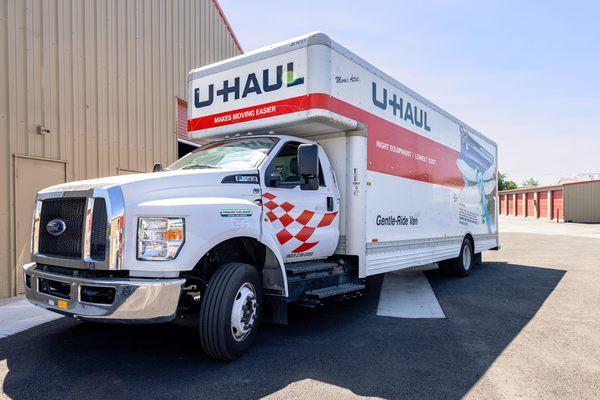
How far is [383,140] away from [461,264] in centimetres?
416

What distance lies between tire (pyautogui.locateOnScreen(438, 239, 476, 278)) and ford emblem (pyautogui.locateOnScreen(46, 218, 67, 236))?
7.38 m

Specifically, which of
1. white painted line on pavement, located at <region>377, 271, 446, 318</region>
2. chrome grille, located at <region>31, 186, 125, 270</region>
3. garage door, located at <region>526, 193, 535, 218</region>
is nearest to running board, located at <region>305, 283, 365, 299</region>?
white painted line on pavement, located at <region>377, 271, 446, 318</region>

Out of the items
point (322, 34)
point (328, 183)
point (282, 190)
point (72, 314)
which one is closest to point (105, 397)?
point (72, 314)

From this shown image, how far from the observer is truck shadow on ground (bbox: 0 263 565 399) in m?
3.56

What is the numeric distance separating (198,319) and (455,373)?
2.35 metres

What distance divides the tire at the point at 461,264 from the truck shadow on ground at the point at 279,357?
280 cm

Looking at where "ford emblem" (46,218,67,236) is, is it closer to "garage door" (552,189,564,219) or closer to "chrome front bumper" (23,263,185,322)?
"chrome front bumper" (23,263,185,322)

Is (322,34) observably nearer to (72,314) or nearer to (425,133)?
(425,133)

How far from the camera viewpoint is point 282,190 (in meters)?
4.85

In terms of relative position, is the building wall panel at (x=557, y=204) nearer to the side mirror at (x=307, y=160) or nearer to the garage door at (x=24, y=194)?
the side mirror at (x=307, y=160)

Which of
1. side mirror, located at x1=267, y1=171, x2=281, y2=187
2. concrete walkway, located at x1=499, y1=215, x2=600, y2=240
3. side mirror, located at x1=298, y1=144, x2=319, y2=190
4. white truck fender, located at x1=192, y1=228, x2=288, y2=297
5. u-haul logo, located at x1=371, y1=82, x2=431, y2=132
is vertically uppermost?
u-haul logo, located at x1=371, y1=82, x2=431, y2=132

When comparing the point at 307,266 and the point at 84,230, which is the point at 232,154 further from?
the point at 84,230

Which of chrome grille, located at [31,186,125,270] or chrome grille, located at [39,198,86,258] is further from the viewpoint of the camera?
chrome grille, located at [39,198,86,258]

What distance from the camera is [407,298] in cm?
715
